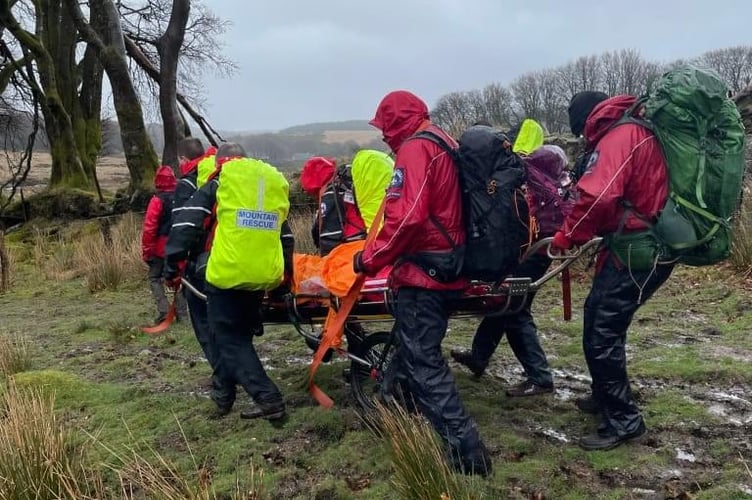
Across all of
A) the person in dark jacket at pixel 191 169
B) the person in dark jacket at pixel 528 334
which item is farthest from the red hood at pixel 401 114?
the person in dark jacket at pixel 191 169

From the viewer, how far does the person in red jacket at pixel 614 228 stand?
350 cm

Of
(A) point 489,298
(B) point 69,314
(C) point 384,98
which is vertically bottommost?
(B) point 69,314

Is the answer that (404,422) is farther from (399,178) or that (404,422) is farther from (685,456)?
(685,456)

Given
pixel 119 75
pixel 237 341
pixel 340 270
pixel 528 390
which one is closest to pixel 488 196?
pixel 340 270

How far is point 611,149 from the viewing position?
353 cm

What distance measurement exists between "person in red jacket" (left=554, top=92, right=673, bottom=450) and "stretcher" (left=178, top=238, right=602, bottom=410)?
0.19m

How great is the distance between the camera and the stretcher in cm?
387

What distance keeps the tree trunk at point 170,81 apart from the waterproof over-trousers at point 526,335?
31.8ft

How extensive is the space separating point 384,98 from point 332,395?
221cm

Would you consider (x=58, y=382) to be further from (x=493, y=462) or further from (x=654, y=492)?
(x=654, y=492)

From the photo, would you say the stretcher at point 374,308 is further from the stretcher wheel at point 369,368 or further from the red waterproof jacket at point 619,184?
the red waterproof jacket at point 619,184

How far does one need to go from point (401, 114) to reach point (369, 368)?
1.71 meters

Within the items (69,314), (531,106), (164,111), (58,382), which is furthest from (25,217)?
(531,106)

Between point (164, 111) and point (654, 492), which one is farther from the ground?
point (164, 111)
